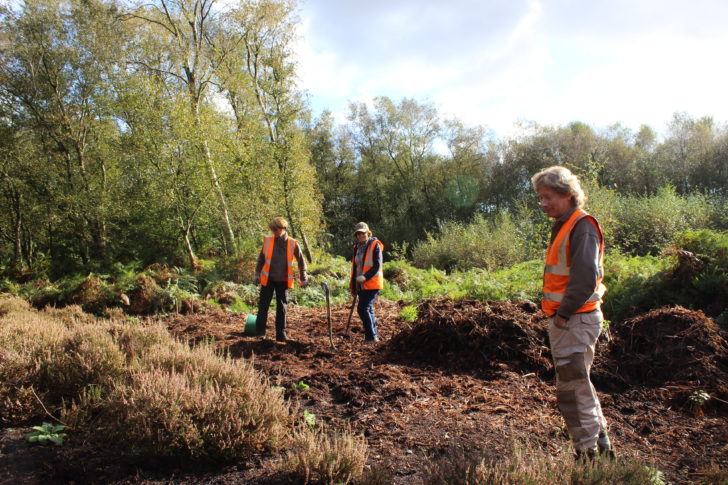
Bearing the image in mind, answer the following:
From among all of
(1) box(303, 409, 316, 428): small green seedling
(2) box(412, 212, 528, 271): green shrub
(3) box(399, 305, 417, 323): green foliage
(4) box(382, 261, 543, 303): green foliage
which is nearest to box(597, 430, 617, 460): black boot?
(1) box(303, 409, 316, 428): small green seedling

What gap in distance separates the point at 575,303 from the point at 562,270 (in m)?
0.28

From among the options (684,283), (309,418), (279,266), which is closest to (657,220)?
(684,283)

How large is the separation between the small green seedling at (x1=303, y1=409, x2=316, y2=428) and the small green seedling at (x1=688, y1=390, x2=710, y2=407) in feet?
11.0

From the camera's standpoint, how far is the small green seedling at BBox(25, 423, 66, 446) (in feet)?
10.7

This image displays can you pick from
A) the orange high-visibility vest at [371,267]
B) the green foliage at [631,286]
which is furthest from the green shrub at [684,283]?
the orange high-visibility vest at [371,267]

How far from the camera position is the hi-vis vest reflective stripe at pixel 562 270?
2832mm

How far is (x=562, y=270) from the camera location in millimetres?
2908

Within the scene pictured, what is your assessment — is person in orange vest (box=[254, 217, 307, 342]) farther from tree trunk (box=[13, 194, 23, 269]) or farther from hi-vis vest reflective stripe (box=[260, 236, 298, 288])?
tree trunk (box=[13, 194, 23, 269])

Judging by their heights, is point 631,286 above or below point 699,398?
above

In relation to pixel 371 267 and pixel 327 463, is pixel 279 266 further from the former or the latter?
pixel 327 463

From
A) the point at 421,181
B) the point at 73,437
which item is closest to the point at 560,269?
the point at 73,437

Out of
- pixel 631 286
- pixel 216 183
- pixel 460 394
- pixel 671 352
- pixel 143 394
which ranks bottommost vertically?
pixel 460 394

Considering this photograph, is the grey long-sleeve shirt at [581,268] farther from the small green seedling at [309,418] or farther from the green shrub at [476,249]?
the green shrub at [476,249]

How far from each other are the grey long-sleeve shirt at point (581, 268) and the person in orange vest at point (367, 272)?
12.3 feet
